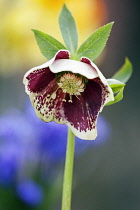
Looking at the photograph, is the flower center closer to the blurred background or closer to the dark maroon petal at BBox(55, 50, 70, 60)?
the dark maroon petal at BBox(55, 50, 70, 60)

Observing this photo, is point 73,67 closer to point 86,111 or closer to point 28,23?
point 86,111

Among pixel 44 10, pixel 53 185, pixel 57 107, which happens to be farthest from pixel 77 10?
pixel 57 107

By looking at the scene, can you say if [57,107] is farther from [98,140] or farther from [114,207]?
[114,207]

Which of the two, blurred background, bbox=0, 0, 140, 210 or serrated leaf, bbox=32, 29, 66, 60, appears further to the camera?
blurred background, bbox=0, 0, 140, 210

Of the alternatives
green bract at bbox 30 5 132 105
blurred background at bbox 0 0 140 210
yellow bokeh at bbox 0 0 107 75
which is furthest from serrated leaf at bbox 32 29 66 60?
yellow bokeh at bbox 0 0 107 75

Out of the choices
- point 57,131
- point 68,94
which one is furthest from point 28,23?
point 68,94

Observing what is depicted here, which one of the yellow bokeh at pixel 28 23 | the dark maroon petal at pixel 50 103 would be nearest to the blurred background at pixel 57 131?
the yellow bokeh at pixel 28 23

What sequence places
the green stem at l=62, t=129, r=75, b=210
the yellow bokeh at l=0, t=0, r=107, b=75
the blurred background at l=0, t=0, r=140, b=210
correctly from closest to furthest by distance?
the green stem at l=62, t=129, r=75, b=210, the blurred background at l=0, t=0, r=140, b=210, the yellow bokeh at l=0, t=0, r=107, b=75
